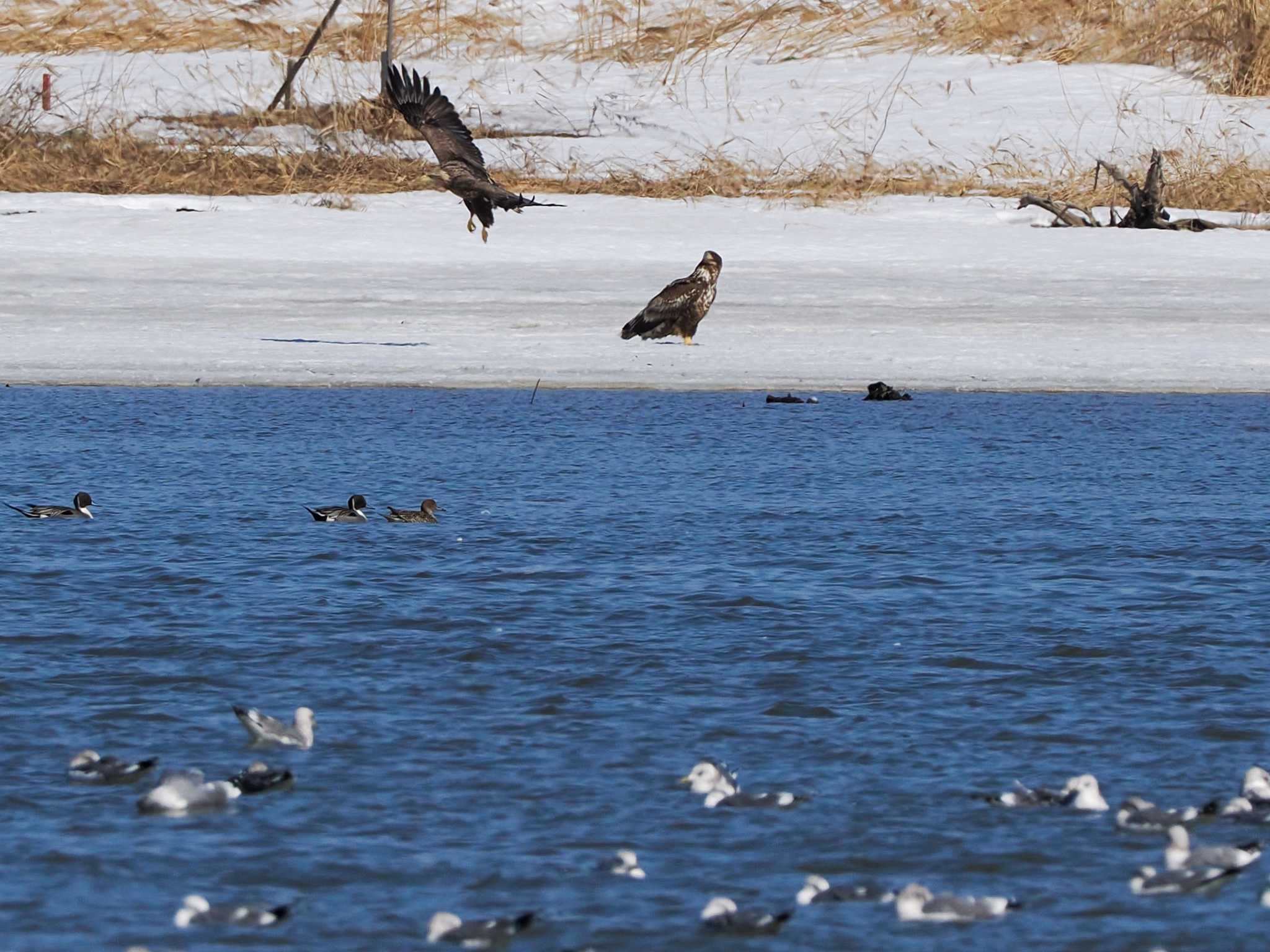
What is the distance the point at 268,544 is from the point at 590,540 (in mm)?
1347

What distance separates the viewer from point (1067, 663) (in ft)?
23.5

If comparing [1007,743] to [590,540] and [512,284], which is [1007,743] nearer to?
[590,540]

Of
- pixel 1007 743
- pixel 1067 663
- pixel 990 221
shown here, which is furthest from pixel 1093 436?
pixel 990 221

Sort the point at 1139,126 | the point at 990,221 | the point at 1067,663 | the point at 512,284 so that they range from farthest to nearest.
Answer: the point at 1139,126 < the point at 990,221 < the point at 512,284 < the point at 1067,663

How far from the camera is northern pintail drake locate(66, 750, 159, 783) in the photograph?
5.71 m

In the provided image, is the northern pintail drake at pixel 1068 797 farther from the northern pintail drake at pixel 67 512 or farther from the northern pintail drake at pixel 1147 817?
the northern pintail drake at pixel 67 512

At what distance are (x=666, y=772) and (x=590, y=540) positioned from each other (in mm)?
3233

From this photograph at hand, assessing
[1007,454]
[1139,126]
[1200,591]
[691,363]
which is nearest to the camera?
[1200,591]

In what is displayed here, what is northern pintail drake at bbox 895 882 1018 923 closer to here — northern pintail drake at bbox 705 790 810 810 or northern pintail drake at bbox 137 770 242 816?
northern pintail drake at bbox 705 790 810 810

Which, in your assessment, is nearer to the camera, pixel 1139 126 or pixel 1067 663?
pixel 1067 663

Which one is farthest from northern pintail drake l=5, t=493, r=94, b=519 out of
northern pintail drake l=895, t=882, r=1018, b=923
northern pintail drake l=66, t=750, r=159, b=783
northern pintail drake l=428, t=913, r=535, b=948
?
northern pintail drake l=895, t=882, r=1018, b=923

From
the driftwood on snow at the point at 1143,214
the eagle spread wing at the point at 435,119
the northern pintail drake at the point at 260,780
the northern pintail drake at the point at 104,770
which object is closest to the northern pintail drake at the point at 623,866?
the northern pintail drake at the point at 260,780

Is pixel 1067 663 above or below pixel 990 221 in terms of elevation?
below

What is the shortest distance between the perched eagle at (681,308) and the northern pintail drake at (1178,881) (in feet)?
32.7
